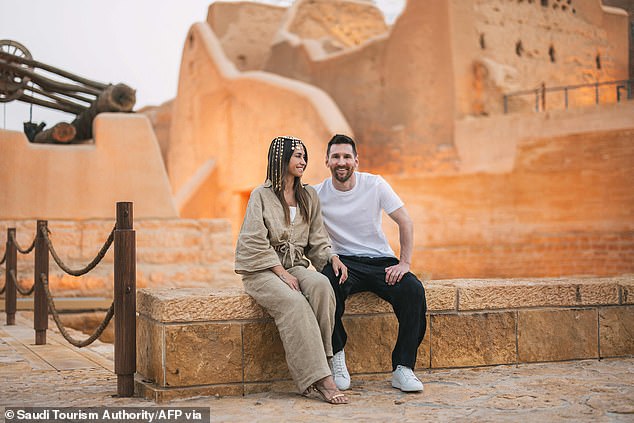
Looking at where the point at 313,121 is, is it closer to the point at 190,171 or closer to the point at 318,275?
the point at 190,171

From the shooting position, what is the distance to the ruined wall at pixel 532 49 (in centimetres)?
1842

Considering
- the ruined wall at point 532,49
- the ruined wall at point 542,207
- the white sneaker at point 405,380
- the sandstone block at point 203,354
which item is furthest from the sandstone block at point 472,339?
the ruined wall at point 532,49

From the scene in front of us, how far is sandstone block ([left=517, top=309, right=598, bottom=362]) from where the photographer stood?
502 cm

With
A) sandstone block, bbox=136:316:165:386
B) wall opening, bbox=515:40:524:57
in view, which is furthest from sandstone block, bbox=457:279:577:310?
wall opening, bbox=515:40:524:57

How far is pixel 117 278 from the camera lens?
4.42 meters

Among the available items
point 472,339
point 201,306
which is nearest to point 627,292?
point 472,339

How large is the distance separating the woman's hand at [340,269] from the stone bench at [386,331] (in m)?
0.31

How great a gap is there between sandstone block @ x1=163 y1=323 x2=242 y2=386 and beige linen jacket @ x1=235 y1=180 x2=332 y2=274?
36cm

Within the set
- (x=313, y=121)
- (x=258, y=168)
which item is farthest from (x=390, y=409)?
(x=258, y=168)

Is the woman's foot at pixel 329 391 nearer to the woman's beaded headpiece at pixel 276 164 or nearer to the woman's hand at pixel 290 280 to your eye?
the woman's hand at pixel 290 280

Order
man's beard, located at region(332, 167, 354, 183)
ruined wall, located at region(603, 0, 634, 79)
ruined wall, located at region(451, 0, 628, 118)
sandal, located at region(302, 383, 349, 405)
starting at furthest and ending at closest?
ruined wall, located at region(603, 0, 634, 79), ruined wall, located at region(451, 0, 628, 118), man's beard, located at region(332, 167, 354, 183), sandal, located at region(302, 383, 349, 405)

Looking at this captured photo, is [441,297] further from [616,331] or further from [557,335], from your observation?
[616,331]

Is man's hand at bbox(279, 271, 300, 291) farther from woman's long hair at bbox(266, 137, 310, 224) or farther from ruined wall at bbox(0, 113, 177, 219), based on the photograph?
ruined wall at bbox(0, 113, 177, 219)

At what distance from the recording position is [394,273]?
4418mm
